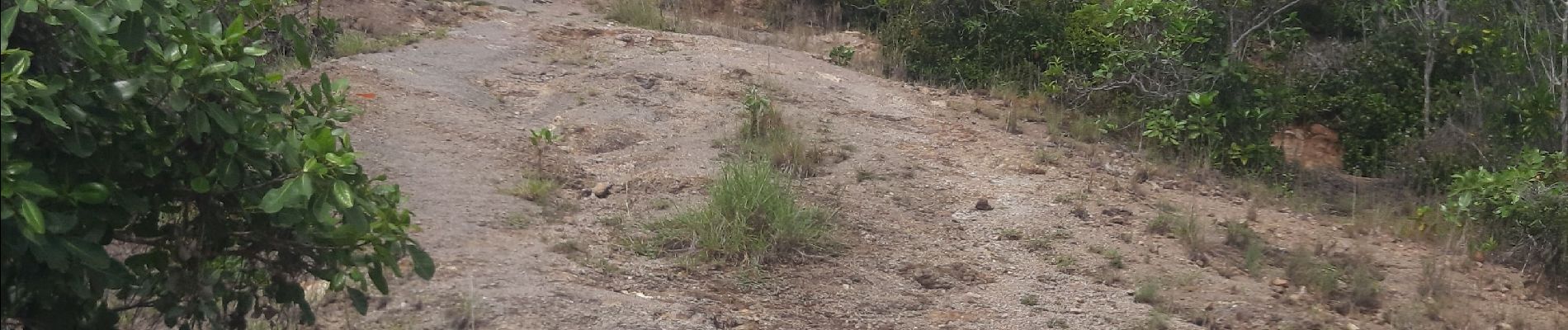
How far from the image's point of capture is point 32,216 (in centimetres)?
226

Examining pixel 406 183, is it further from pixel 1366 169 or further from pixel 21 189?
pixel 1366 169

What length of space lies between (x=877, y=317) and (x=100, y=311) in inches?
112

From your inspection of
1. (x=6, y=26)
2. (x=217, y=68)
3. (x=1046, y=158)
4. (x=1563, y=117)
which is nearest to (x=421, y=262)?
(x=217, y=68)

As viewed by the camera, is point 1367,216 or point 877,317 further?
point 1367,216

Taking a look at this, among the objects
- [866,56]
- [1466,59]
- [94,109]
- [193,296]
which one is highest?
[94,109]

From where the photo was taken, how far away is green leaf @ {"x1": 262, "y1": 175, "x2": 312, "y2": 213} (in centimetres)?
277

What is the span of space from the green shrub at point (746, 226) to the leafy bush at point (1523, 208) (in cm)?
342

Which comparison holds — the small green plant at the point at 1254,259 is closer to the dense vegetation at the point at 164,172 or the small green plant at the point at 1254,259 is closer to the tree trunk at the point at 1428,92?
the tree trunk at the point at 1428,92

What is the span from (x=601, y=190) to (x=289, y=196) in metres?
3.44

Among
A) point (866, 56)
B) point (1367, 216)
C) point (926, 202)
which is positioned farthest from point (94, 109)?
point (866, 56)

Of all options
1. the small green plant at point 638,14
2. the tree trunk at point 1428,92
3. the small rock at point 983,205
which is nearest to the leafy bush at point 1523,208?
the tree trunk at point 1428,92

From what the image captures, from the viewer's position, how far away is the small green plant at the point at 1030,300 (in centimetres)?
534

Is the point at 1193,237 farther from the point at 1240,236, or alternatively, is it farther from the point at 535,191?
the point at 535,191

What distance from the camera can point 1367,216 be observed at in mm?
7023
